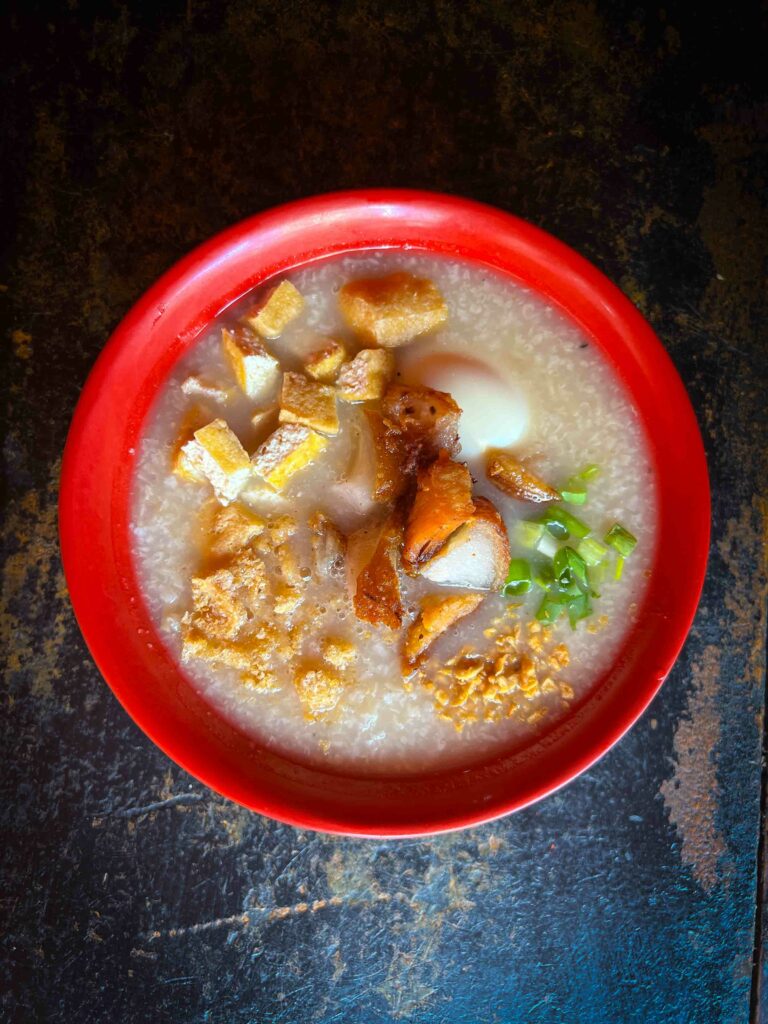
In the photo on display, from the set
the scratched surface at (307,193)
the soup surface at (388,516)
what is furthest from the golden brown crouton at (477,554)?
the scratched surface at (307,193)

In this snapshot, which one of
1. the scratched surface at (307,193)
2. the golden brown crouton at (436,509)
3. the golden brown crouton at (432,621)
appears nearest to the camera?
the golden brown crouton at (436,509)

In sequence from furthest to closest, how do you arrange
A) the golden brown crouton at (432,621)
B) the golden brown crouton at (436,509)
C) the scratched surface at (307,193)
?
the scratched surface at (307,193) < the golden brown crouton at (432,621) < the golden brown crouton at (436,509)

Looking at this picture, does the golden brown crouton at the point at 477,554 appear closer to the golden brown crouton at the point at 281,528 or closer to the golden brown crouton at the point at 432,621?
the golden brown crouton at the point at 432,621

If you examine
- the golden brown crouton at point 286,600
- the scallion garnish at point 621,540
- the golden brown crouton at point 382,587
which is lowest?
the golden brown crouton at point 286,600

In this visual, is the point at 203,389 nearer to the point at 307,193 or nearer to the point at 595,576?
the point at 307,193

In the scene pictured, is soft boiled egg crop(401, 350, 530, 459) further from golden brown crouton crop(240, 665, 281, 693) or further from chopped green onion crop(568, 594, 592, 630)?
golden brown crouton crop(240, 665, 281, 693)

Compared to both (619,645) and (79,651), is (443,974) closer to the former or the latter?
(619,645)

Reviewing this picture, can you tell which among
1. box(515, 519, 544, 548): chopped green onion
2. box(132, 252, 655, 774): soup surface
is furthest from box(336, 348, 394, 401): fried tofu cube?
box(515, 519, 544, 548): chopped green onion

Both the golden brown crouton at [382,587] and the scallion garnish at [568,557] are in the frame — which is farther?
the scallion garnish at [568,557]
